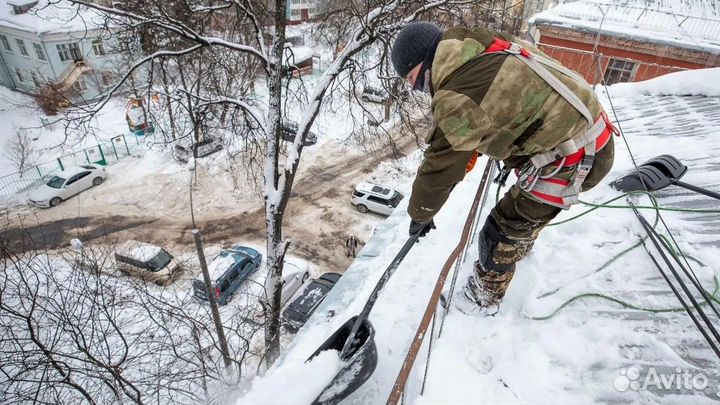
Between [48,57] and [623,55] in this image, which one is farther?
[48,57]

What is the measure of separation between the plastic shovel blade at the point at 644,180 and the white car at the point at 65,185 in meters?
20.0

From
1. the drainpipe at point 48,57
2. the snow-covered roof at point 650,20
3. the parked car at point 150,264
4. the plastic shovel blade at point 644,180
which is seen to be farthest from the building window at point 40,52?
the plastic shovel blade at point 644,180

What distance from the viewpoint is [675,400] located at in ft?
7.63

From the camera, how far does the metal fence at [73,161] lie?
56.1 feet

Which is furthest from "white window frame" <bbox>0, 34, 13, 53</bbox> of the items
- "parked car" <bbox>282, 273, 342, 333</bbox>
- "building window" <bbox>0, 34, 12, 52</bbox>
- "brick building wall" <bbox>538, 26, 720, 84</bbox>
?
"brick building wall" <bbox>538, 26, 720, 84</bbox>

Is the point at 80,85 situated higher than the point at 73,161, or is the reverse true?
the point at 80,85

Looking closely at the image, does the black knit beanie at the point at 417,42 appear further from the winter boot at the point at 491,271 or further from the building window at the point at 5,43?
the building window at the point at 5,43

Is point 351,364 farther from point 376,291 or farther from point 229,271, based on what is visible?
point 229,271

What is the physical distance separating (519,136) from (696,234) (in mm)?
2760

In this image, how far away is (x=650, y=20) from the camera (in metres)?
13.4

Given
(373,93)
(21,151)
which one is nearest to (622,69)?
(373,93)

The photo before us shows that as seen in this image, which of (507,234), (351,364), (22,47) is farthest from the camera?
(22,47)

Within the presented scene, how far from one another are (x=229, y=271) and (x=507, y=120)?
11192 millimetres

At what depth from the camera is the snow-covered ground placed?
96.3 inches
